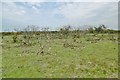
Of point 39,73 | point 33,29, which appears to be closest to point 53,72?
point 39,73

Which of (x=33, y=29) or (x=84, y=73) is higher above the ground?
(x=33, y=29)

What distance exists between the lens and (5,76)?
11.1 metres

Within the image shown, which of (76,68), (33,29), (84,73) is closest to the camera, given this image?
(84,73)

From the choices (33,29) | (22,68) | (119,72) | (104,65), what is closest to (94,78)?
(119,72)

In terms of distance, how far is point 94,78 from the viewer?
10500mm

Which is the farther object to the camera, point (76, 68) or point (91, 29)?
point (91, 29)

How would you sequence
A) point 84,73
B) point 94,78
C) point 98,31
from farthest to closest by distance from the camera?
1. point 98,31
2. point 84,73
3. point 94,78

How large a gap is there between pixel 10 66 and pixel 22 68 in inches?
43.6

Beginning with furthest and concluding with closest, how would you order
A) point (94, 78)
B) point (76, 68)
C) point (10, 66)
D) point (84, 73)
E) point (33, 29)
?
point (33, 29), point (10, 66), point (76, 68), point (84, 73), point (94, 78)

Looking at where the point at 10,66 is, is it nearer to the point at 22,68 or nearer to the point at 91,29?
the point at 22,68

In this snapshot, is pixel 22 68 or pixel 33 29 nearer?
pixel 22 68

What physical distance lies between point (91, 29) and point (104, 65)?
38.8 metres

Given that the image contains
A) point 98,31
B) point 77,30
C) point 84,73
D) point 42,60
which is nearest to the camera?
point 84,73

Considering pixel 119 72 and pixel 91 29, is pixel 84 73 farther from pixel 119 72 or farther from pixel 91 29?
pixel 91 29
